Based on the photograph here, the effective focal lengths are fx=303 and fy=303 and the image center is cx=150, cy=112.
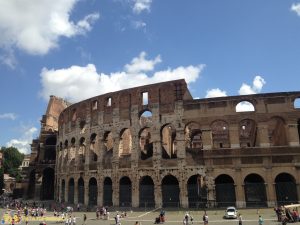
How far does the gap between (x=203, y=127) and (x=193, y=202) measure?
6995 mm

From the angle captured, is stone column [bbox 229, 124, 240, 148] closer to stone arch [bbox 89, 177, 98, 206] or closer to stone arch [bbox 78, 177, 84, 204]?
stone arch [bbox 89, 177, 98, 206]

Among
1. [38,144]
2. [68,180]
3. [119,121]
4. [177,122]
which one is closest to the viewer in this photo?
[177,122]

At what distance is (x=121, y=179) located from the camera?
31625 millimetres

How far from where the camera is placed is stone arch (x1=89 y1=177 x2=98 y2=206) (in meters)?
33.0

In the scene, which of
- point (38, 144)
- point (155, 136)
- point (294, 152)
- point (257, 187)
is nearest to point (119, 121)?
→ point (155, 136)

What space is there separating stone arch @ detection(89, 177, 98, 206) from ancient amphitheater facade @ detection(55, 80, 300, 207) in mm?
110

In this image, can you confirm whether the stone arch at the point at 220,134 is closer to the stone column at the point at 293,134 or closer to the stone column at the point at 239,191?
the stone column at the point at 293,134

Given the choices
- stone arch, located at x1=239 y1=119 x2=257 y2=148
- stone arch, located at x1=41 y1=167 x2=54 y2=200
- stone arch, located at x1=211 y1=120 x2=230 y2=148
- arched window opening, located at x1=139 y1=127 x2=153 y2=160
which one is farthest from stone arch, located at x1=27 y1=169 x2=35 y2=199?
stone arch, located at x1=239 y1=119 x2=257 y2=148

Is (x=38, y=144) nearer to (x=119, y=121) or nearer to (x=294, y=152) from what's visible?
(x=119, y=121)

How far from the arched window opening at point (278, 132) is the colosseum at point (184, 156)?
0.11m

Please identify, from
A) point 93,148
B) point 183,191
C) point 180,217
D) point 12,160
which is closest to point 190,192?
point 183,191

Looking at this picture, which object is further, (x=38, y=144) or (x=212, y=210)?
(x=38, y=144)

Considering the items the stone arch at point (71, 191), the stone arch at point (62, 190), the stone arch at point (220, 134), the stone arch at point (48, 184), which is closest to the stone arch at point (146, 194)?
the stone arch at point (71, 191)

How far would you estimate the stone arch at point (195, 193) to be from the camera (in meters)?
27.7
